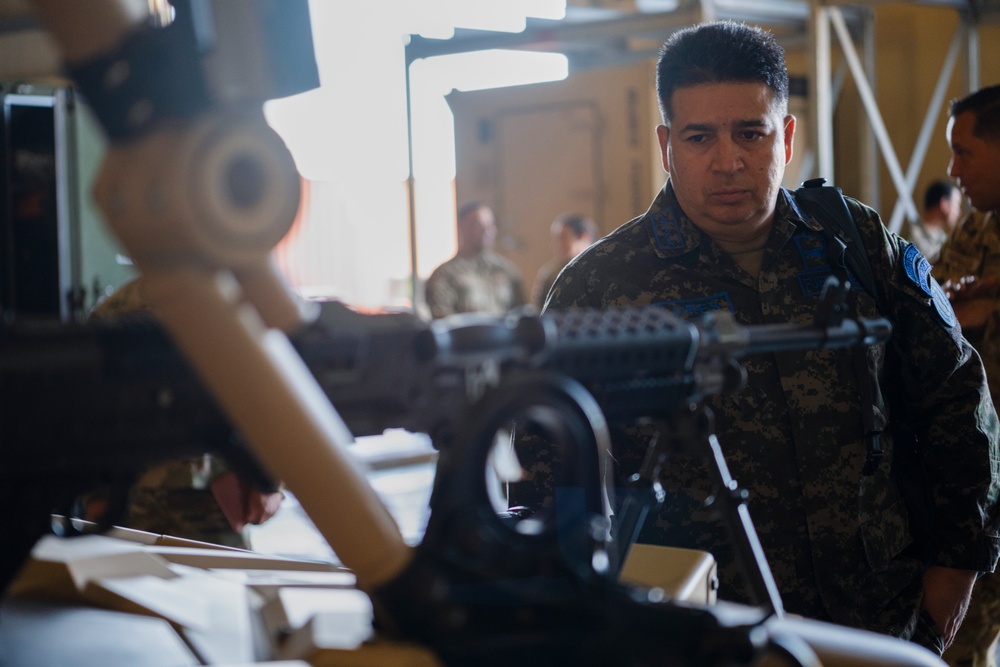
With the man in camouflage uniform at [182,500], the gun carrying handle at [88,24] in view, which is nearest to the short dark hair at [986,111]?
the man in camouflage uniform at [182,500]

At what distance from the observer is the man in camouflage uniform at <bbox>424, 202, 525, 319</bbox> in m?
6.69

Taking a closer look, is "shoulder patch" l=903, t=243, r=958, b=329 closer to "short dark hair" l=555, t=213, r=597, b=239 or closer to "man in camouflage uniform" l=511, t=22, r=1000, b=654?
"man in camouflage uniform" l=511, t=22, r=1000, b=654

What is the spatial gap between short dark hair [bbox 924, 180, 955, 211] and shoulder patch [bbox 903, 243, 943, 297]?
4634 mm

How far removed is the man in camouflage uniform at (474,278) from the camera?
6688mm

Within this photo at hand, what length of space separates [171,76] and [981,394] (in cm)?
156

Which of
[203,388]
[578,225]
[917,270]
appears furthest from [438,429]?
[578,225]

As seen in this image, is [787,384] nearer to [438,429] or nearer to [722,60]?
[722,60]

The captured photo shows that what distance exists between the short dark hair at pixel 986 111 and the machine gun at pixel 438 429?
2455 millimetres

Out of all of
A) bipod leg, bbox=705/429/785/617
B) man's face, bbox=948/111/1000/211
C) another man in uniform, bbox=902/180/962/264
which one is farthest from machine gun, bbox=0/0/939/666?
another man in uniform, bbox=902/180/962/264

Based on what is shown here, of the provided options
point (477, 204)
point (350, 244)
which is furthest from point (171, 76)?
point (350, 244)

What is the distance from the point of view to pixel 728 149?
179 centimetres

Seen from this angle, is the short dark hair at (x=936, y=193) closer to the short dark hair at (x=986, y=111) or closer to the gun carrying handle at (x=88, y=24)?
the short dark hair at (x=986, y=111)

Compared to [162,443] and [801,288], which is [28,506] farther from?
[801,288]

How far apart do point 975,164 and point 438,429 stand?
2.58m
